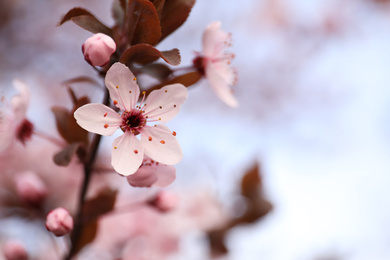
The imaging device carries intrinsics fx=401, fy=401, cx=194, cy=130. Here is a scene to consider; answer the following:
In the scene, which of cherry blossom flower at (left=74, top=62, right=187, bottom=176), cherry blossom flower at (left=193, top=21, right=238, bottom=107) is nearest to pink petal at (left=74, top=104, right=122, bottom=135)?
cherry blossom flower at (left=74, top=62, right=187, bottom=176)

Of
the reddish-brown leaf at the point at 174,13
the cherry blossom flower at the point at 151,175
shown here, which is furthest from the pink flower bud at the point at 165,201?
the reddish-brown leaf at the point at 174,13

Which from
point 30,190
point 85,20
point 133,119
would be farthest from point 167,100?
point 30,190

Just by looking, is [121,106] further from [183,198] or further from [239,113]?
[239,113]

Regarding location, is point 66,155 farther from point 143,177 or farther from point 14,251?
point 14,251

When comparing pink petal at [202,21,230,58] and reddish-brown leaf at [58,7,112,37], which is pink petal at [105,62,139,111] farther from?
pink petal at [202,21,230,58]

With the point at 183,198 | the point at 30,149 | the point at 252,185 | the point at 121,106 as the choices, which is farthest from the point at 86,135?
the point at 30,149

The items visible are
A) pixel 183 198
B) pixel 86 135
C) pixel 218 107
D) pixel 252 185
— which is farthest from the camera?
pixel 218 107
